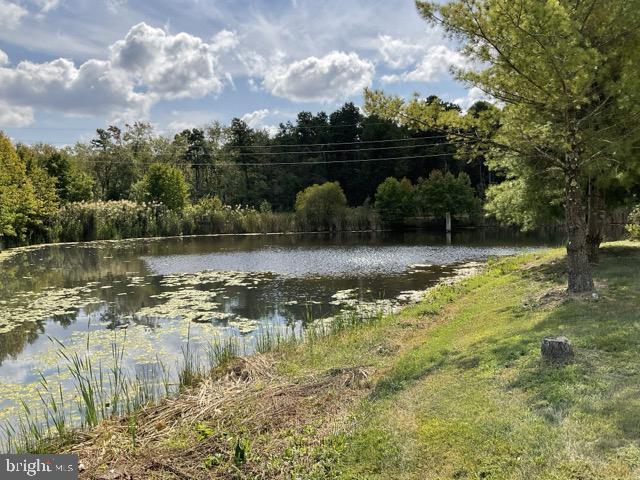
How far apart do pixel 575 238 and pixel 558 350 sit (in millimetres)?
4338

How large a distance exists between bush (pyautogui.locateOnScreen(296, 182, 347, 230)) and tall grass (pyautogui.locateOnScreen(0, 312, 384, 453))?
35.3m

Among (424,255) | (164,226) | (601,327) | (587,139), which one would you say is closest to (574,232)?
(587,139)

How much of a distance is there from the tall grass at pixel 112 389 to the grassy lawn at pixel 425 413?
53 cm

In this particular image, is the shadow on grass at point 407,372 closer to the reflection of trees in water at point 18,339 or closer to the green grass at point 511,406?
the green grass at point 511,406

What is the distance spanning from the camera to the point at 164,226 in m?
42.9

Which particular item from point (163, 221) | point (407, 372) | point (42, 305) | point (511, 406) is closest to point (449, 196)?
point (163, 221)

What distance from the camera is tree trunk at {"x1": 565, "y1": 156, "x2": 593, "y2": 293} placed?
8.75 m

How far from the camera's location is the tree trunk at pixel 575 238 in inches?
344

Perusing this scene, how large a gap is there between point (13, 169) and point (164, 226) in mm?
13552

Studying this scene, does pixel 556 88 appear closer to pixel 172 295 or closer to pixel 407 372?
→ pixel 407 372

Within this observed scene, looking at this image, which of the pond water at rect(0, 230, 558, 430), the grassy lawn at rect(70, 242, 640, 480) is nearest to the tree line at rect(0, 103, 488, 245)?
the pond water at rect(0, 230, 558, 430)

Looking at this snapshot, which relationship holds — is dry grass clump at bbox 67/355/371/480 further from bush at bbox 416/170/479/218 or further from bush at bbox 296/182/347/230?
bush at bbox 296/182/347/230

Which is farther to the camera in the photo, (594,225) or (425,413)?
(594,225)

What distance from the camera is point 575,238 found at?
8.86 metres
